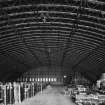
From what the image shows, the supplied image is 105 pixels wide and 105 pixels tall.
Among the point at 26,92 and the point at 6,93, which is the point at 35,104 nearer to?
the point at 6,93

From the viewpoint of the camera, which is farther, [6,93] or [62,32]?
[62,32]

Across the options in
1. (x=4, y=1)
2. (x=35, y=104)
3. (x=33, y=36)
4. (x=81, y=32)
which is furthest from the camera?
(x=33, y=36)

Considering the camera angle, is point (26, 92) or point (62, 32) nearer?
point (26, 92)

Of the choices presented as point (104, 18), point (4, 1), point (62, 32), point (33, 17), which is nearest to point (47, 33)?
point (62, 32)

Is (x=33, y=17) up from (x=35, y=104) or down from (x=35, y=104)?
up

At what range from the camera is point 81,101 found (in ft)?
98.1

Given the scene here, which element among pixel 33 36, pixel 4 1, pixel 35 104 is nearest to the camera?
pixel 4 1

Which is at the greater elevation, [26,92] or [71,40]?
[71,40]

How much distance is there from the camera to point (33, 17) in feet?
116

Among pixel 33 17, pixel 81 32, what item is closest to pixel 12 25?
pixel 33 17

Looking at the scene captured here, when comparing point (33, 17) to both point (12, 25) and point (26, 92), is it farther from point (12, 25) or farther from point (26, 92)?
point (26, 92)

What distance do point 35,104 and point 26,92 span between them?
758cm

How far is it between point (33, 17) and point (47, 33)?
32.6 feet

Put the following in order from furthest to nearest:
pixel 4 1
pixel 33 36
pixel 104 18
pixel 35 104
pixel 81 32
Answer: pixel 33 36 → pixel 81 32 → pixel 104 18 → pixel 35 104 → pixel 4 1
